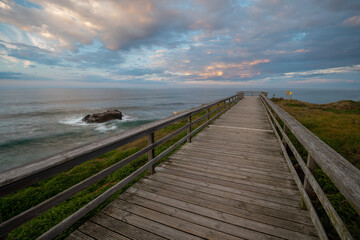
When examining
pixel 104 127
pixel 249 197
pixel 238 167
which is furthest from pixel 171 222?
pixel 104 127

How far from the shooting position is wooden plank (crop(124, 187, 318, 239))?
2180mm

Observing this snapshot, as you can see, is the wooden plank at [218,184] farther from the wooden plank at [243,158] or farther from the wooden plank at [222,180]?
the wooden plank at [243,158]

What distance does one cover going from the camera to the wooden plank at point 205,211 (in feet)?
7.15

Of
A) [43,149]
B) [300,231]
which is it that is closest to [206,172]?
[300,231]

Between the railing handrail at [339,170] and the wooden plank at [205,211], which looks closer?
the railing handrail at [339,170]

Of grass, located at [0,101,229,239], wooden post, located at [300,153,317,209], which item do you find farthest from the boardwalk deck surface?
grass, located at [0,101,229,239]

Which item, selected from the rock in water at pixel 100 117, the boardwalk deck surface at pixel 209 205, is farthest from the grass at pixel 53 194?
the rock in water at pixel 100 117

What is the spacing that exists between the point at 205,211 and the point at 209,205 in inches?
6.5

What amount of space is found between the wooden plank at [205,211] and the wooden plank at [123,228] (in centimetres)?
44

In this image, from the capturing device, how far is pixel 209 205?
2707 mm

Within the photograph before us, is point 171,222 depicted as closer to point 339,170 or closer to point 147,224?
point 147,224

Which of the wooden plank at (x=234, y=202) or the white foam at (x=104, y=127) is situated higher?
the wooden plank at (x=234, y=202)

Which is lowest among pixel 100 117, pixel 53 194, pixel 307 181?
pixel 53 194

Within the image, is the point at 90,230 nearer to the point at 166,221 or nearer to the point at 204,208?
the point at 166,221
